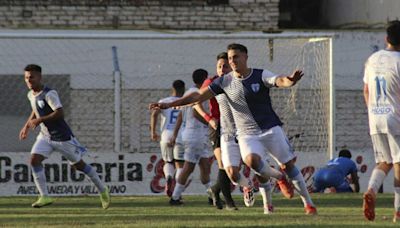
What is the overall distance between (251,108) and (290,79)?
1.20 meters

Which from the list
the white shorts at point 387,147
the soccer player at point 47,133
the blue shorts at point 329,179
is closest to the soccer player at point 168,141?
the blue shorts at point 329,179

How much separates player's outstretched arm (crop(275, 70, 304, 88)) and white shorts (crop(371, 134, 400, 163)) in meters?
1.15

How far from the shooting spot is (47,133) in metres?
16.8

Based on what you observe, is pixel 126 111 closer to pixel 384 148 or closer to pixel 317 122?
pixel 317 122

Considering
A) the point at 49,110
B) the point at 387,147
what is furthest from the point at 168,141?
the point at 387,147

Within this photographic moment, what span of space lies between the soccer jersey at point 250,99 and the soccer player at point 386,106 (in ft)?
3.83

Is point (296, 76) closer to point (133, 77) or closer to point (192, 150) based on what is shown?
point (192, 150)

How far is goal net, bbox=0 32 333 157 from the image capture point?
22031 millimetres

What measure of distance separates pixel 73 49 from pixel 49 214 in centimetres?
1009

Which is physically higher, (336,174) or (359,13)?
(359,13)

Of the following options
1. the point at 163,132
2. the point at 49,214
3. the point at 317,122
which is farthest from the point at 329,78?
the point at 49,214

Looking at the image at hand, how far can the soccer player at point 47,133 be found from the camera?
54.0ft

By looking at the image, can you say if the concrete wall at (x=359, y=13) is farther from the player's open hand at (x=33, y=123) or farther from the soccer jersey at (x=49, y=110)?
the player's open hand at (x=33, y=123)

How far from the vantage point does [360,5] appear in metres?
30.8
